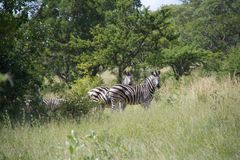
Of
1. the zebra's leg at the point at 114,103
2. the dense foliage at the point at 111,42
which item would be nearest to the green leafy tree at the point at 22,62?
the zebra's leg at the point at 114,103

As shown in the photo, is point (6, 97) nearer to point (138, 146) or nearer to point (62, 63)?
point (138, 146)

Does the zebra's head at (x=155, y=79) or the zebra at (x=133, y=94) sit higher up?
the zebra's head at (x=155, y=79)

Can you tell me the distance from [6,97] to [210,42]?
24134 millimetres

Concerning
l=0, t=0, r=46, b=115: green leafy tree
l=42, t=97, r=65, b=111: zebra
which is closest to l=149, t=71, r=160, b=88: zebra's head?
l=42, t=97, r=65, b=111: zebra

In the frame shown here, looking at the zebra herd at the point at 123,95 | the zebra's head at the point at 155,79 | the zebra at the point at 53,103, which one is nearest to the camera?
the zebra at the point at 53,103

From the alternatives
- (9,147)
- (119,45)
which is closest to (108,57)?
(119,45)

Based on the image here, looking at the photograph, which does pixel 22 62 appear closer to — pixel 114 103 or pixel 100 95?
pixel 114 103

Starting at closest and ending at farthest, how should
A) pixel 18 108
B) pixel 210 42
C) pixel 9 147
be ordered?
pixel 9 147 < pixel 18 108 < pixel 210 42

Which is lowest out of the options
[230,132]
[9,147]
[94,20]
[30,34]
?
[9,147]

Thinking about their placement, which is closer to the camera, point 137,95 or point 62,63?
point 137,95

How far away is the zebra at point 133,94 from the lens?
37.9 feet

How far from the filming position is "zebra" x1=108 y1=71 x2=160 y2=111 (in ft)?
37.9

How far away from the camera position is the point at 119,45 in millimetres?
20625

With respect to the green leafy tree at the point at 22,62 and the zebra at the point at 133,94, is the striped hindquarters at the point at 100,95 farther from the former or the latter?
the green leafy tree at the point at 22,62
